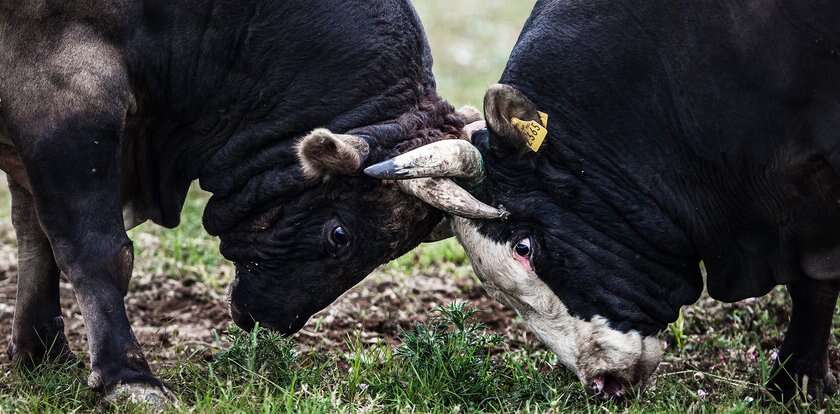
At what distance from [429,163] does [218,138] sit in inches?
46.2

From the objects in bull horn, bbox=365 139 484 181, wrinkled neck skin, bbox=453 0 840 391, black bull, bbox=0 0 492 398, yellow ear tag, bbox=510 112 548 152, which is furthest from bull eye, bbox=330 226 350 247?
yellow ear tag, bbox=510 112 548 152

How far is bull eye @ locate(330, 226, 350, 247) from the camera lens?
19.1ft

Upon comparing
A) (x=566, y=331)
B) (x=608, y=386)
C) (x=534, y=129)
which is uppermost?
(x=534, y=129)

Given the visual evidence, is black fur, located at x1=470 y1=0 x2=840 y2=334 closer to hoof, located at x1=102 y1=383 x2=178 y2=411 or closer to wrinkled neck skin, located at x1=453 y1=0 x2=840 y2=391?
wrinkled neck skin, located at x1=453 y1=0 x2=840 y2=391

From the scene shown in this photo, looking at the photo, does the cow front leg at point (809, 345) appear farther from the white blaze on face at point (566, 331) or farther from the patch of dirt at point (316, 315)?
the patch of dirt at point (316, 315)

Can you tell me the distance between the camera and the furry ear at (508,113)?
543cm

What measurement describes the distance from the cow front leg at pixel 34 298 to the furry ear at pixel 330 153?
1471 millimetres

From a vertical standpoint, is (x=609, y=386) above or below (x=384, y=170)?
below

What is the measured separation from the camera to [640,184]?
219 inches

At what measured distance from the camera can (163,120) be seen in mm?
6125

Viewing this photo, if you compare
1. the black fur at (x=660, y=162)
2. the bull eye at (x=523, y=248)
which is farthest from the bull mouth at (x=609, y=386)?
the bull eye at (x=523, y=248)

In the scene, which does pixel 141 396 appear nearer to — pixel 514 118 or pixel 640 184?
pixel 514 118

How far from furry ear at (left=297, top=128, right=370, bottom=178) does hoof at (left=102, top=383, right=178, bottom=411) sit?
1158 mm

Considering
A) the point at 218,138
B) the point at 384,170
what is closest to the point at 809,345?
the point at 384,170
